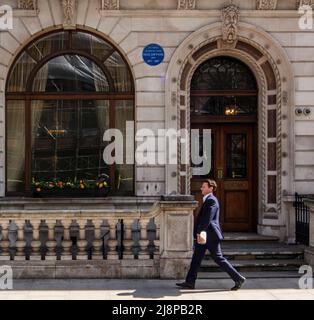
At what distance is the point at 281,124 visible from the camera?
12.6 metres

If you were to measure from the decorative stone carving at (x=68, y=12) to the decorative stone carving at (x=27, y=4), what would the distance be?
1.96ft

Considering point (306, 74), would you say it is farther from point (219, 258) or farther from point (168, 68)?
point (219, 258)

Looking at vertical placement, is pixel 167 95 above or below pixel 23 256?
above

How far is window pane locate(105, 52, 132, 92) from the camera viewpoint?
42.0ft

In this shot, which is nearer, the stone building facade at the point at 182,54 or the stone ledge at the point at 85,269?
the stone ledge at the point at 85,269

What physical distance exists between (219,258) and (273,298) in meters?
1.02

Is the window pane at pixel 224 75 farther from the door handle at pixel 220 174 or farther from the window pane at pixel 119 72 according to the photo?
the door handle at pixel 220 174

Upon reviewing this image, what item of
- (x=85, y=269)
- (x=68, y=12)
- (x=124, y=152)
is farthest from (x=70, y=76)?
(x=85, y=269)

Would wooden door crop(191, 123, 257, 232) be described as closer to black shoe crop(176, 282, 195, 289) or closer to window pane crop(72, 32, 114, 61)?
window pane crop(72, 32, 114, 61)

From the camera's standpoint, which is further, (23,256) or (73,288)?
(23,256)

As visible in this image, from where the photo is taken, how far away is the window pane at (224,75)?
13.1 m

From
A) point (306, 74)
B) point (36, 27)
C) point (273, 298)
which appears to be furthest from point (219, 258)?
point (36, 27)

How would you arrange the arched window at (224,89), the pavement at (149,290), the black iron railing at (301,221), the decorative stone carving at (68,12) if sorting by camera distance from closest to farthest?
1. the pavement at (149,290)
2. the black iron railing at (301,221)
3. the decorative stone carving at (68,12)
4. the arched window at (224,89)

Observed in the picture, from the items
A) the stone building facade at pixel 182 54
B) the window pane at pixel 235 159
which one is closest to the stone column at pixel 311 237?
the stone building facade at pixel 182 54
